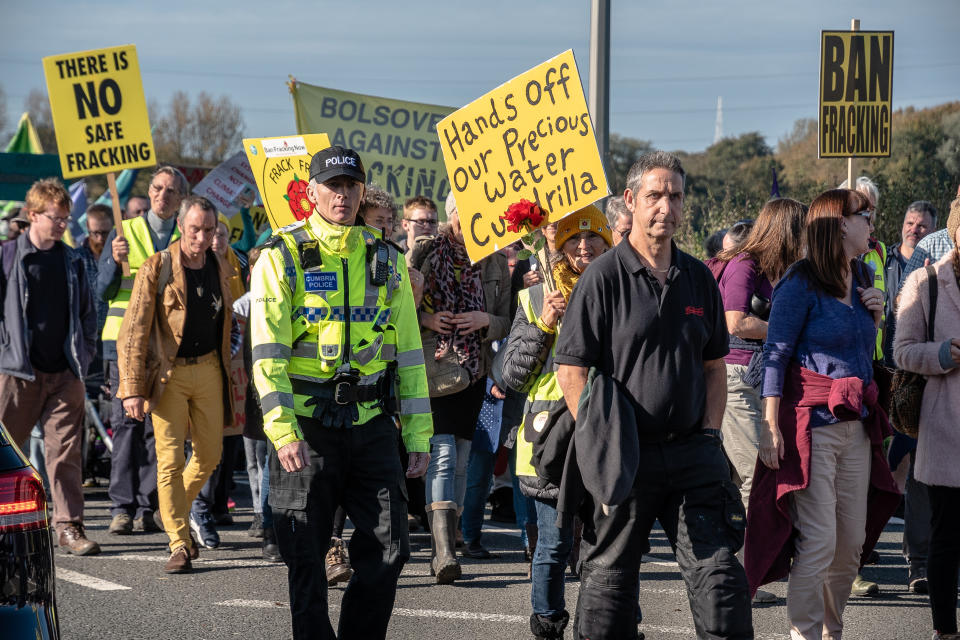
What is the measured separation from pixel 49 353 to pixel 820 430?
5034 mm

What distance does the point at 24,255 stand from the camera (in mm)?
7832

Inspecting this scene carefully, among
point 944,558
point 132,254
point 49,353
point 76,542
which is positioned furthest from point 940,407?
point 132,254

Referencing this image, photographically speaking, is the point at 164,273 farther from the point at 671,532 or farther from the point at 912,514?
the point at 912,514

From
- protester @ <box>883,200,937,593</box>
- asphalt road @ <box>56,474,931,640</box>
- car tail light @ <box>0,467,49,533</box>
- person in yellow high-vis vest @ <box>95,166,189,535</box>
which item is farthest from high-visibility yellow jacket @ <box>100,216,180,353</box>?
car tail light @ <box>0,467,49,533</box>

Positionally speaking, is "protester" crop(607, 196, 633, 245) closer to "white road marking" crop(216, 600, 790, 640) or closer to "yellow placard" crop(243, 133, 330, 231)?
A: "yellow placard" crop(243, 133, 330, 231)

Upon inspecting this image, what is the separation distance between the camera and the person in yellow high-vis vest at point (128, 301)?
8477 millimetres

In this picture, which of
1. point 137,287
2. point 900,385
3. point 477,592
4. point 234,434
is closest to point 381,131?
point 234,434

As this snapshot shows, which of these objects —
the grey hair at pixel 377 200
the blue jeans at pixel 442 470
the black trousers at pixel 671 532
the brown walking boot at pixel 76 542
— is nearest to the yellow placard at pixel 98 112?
the grey hair at pixel 377 200

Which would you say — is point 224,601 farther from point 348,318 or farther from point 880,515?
point 880,515

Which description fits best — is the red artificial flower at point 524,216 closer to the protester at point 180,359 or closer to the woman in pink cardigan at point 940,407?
the woman in pink cardigan at point 940,407

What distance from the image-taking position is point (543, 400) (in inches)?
206

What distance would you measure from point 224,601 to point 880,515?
3354 mm

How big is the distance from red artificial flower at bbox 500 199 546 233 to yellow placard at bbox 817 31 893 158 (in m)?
5.01

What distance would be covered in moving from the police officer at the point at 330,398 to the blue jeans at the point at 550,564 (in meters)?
0.86
